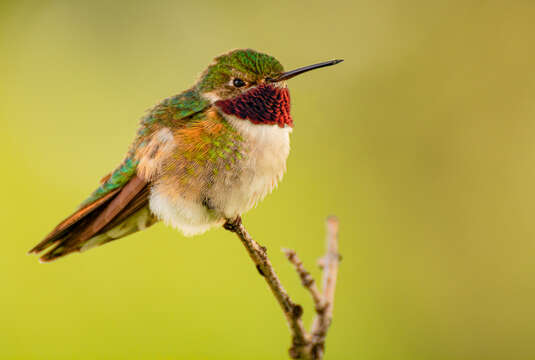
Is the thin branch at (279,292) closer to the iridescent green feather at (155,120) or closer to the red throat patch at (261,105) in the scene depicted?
the red throat patch at (261,105)

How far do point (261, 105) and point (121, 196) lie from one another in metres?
1.27

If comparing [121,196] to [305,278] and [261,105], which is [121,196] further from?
[305,278]

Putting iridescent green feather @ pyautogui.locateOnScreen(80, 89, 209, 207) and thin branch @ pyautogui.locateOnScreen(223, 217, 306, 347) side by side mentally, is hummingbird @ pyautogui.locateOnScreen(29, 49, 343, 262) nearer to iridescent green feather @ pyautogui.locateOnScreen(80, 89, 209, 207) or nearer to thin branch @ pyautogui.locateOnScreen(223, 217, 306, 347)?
iridescent green feather @ pyautogui.locateOnScreen(80, 89, 209, 207)

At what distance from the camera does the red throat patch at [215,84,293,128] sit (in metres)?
3.84

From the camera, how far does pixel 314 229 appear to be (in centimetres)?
656

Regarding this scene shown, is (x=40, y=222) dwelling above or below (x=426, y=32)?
below

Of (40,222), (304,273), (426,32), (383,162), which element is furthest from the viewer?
(426,32)

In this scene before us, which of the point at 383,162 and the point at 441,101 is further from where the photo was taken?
the point at 441,101

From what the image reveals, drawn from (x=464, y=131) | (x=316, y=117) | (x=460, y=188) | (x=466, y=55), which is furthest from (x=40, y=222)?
(x=466, y=55)

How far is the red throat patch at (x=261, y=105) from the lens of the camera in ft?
12.6

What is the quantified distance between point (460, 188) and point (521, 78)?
2.46 m

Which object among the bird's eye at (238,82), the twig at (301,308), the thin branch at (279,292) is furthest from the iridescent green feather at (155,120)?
the twig at (301,308)

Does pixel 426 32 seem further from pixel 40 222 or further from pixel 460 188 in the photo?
pixel 40 222

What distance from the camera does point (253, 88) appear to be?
3963 mm
